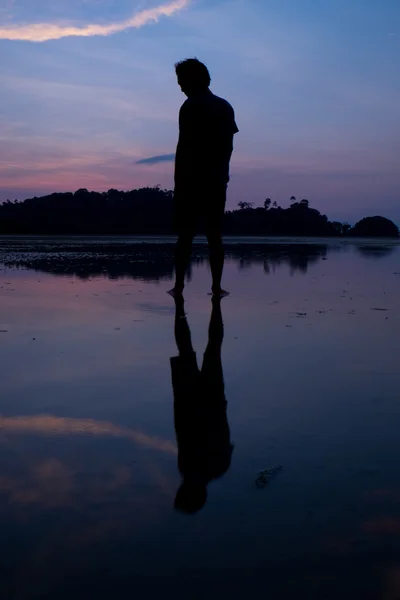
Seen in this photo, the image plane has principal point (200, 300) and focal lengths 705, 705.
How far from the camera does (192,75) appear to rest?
6.71 m

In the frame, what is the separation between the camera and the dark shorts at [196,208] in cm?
688

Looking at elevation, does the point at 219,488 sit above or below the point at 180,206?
below

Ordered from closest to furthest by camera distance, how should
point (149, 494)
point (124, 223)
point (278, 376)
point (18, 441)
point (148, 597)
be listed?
1. point (148, 597)
2. point (149, 494)
3. point (18, 441)
4. point (278, 376)
5. point (124, 223)

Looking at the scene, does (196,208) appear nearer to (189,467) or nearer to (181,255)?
(181,255)

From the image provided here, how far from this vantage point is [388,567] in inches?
55.5

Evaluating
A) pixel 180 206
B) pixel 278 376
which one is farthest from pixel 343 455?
pixel 180 206

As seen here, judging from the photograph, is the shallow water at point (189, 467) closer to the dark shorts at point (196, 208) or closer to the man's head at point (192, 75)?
the dark shorts at point (196, 208)

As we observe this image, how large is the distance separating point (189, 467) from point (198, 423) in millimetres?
475

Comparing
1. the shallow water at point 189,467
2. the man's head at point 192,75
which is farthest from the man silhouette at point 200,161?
the shallow water at point 189,467

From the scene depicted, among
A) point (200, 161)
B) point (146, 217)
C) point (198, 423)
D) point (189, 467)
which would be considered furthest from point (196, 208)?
point (146, 217)

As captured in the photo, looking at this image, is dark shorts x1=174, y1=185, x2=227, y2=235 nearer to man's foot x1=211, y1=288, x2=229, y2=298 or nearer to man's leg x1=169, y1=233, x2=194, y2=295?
man's leg x1=169, y1=233, x2=194, y2=295

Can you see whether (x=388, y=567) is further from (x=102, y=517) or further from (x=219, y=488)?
(x=102, y=517)

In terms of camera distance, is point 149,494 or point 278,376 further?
point 278,376

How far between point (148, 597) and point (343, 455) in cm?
94
